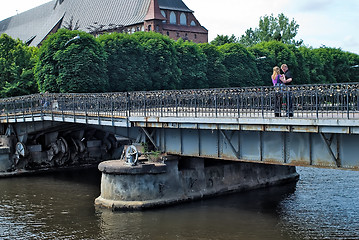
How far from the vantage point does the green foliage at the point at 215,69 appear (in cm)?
7656

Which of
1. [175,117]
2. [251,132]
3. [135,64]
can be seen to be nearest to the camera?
[251,132]

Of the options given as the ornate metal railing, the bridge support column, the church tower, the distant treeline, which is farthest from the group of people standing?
the church tower

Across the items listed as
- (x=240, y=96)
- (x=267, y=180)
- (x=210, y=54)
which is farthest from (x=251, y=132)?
(x=210, y=54)

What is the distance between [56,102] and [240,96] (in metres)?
19.1

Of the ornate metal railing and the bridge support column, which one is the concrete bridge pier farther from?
the bridge support column

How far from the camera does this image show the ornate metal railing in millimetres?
22734

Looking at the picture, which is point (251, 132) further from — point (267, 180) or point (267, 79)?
point (267, 79)

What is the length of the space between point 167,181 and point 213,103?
4834 mm

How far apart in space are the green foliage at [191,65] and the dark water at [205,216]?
37284 millimetres

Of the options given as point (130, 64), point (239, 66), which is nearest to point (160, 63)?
point (130, 64)

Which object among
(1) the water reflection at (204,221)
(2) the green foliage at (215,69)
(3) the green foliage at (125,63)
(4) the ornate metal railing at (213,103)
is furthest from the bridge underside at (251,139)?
(2) the green foliage at (215,69)

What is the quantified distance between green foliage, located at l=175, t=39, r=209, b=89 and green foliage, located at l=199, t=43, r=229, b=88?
7.05ft

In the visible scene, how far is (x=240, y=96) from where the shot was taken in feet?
85.8

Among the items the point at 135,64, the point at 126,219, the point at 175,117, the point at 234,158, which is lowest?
the point at 126,219
